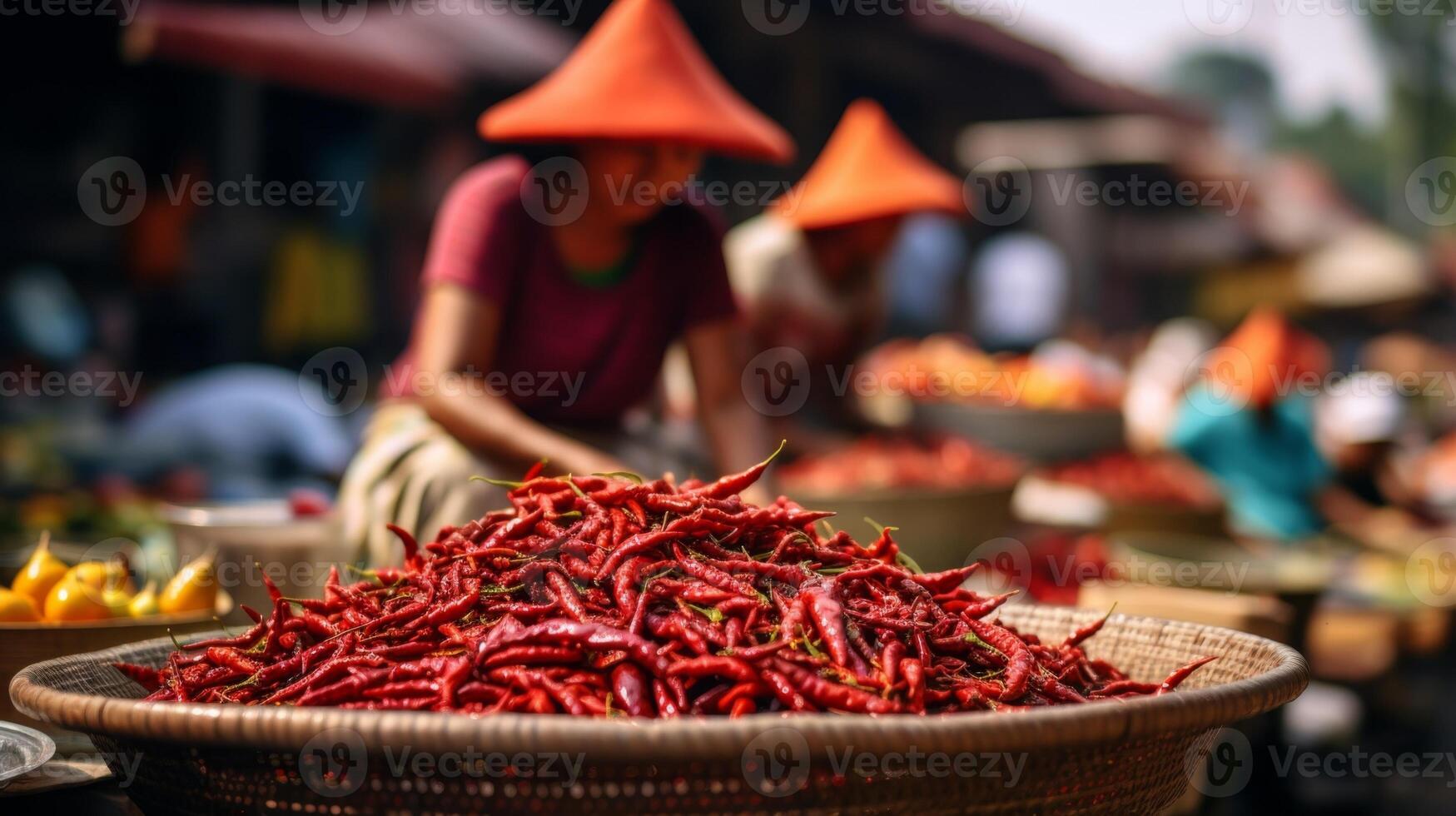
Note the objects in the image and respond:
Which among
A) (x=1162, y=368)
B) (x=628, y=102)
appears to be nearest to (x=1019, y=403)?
(x=1162, y=368)

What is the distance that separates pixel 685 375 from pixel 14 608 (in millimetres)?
3607

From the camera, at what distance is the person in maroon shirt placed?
10.1 feet

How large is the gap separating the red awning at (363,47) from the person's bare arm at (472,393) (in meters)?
3.44

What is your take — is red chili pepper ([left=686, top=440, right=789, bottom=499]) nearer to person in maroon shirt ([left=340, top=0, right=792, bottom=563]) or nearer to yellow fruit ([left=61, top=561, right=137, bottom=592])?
person in maroon shirt ([left=340, top=0, right=792, bottom=563])

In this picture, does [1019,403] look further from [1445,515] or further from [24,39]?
[24,39]

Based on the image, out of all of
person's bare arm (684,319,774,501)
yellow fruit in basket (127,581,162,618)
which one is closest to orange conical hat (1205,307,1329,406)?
person's bare arm (684,319,774,501)

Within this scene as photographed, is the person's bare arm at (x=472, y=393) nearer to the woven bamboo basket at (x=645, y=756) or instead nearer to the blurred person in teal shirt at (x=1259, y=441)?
the woven bamboo basket at (x=645, y=756)

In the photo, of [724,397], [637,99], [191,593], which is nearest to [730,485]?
[191,593]

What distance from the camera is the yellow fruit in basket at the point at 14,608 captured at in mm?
2211

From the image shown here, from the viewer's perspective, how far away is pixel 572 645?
1.58 meters

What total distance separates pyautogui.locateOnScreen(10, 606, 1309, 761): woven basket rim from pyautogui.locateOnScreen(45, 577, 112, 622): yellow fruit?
91 centimetres

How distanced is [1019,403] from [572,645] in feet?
18.6

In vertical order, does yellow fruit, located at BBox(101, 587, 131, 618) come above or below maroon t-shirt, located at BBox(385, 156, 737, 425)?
below

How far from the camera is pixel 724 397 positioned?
365 cm
